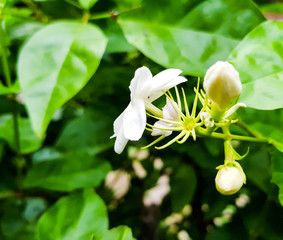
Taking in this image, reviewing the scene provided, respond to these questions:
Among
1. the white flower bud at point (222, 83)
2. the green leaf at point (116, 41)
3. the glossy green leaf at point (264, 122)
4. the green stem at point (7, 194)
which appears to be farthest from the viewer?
the green stem at point (7, 194)

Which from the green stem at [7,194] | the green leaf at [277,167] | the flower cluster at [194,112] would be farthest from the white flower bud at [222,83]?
the green stem at [7,194]

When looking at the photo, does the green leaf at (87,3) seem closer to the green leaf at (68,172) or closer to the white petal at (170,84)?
the white petal at (170,84)

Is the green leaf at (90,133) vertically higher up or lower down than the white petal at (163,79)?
lower down

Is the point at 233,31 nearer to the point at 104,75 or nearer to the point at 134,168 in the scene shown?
the point at 104,75

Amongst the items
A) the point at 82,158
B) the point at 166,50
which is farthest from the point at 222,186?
the point at 82,158

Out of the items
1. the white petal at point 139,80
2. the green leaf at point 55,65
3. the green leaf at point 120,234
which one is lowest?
the green leaf at point 120,234

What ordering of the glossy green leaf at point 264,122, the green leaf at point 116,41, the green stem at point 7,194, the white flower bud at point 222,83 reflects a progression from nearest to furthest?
the white flower bud at point 222,83 < the glossy green leaf at point 264,122 < the green leaf at point 116,41 < the green stem at point 7,194

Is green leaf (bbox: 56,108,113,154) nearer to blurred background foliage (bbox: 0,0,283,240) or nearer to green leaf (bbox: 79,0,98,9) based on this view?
blurred background foliage (bbox: 0,0,283,240)

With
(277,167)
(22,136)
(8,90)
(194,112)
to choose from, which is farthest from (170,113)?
(22,136)
